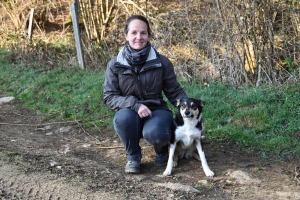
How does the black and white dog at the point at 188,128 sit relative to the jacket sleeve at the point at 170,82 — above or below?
below

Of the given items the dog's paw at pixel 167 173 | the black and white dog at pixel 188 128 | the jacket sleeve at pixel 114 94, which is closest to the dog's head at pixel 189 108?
the black and white dog at pixel 188 128

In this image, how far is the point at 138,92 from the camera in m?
4.09

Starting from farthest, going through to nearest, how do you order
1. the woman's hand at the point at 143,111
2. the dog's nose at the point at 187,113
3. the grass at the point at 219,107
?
1. the grass at the point at 219,107
2. the woman's hand at the point at 143,111
3. the dog's nose at the point at 187,113

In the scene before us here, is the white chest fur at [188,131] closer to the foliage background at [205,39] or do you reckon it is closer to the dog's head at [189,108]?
the dog's head at [189,108]

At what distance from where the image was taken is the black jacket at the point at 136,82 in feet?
13.2

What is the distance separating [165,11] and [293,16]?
3.88 meters

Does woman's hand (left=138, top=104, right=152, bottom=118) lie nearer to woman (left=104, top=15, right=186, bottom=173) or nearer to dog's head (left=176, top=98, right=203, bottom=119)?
woman (left=104, top=15, right=186, bottom=173)

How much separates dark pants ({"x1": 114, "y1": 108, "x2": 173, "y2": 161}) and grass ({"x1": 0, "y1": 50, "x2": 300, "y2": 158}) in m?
1.21

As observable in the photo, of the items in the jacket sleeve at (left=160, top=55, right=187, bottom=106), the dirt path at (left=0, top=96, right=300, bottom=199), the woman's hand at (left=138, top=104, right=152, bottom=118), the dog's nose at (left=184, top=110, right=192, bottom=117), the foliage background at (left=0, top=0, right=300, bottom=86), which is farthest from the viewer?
the foliage background at (left=0, top=0, right=300, bottom=86)

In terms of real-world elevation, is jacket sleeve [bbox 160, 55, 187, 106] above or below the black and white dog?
above

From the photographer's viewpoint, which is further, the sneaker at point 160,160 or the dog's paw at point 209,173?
the sneaker at point 160,160

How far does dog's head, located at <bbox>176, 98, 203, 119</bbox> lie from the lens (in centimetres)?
379

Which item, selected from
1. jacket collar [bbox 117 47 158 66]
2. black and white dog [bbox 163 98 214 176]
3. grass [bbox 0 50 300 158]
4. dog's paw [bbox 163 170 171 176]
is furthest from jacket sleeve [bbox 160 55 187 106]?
grass [bbox 0 50 300 158]

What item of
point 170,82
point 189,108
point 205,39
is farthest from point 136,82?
point 205,39
